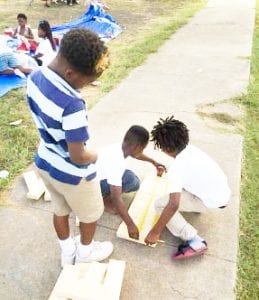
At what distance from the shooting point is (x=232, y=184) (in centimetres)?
361

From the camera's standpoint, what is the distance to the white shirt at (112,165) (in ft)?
9.25

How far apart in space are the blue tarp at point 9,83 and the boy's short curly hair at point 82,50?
4233 millimetres

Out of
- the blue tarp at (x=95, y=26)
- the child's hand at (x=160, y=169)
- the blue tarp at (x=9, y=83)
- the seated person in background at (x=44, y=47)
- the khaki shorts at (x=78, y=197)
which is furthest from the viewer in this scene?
the blue tarp at (x=95, y=26)

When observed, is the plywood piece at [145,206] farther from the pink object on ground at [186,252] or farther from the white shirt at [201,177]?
the white shirt at [201,177]

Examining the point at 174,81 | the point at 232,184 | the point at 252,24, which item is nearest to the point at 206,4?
Result: the point at 252,24

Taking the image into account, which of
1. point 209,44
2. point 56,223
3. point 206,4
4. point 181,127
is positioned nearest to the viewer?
point 56,223

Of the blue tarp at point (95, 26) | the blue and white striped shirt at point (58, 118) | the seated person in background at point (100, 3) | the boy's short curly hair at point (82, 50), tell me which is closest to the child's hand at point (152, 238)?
the blue and white striped shirt at point (58, 118)

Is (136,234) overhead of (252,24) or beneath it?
overhead

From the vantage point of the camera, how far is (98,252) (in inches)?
109

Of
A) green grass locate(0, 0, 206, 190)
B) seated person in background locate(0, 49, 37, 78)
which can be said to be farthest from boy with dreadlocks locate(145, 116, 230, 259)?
seated person in background locate(0, 49, 37, 78)

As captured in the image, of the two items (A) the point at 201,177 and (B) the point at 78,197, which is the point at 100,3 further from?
(B) the point at 78,197

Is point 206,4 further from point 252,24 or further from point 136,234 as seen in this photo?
point 136,234

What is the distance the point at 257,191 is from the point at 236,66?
4033mm

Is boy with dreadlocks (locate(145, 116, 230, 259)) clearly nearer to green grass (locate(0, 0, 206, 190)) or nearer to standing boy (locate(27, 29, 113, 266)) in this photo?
standing boy (locate(27, 29, 113, 266))
